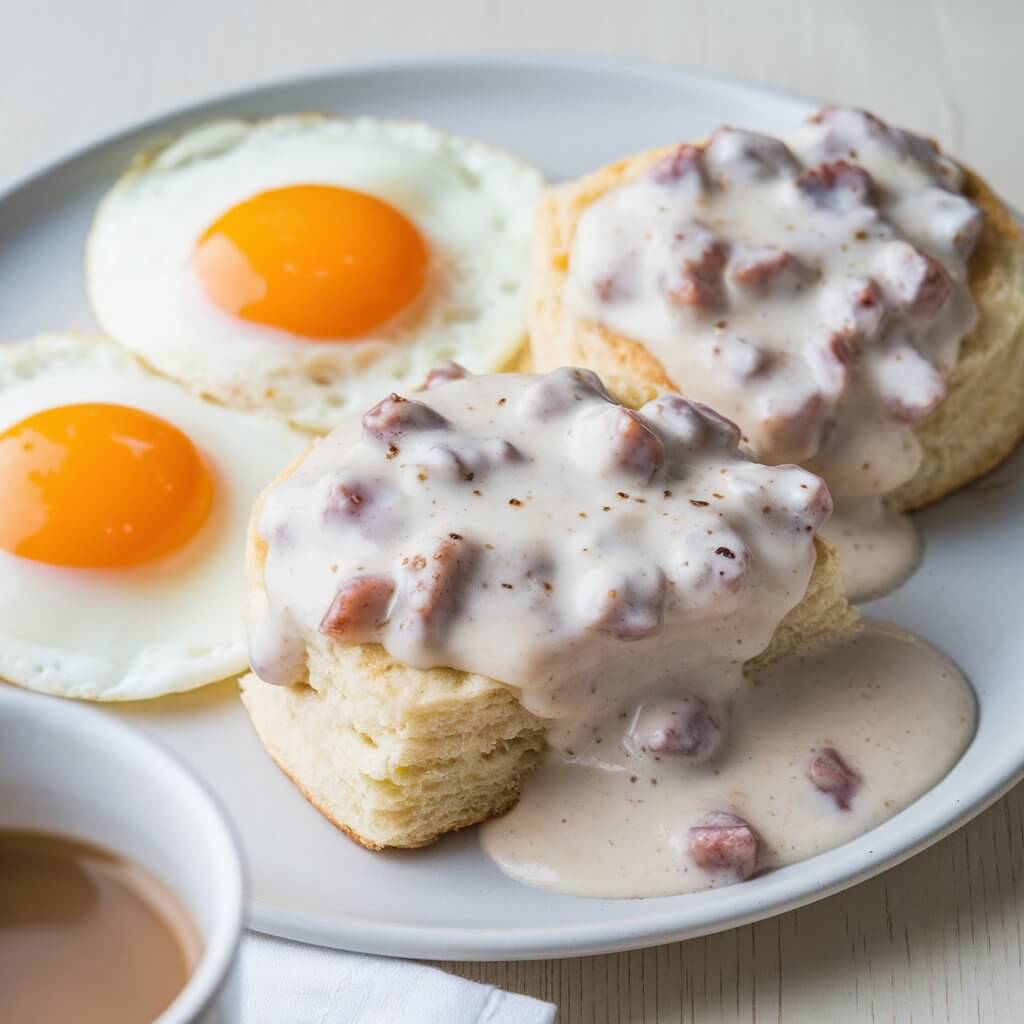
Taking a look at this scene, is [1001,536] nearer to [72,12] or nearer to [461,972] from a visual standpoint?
[461,972]

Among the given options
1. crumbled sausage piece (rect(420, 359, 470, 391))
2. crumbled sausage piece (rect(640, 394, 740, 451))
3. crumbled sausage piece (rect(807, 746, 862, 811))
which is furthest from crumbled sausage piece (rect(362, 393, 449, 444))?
crumbled sausage piece (rect(807, 746, 862, 811))

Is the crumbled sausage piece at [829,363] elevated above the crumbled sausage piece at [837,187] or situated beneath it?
situated beneath

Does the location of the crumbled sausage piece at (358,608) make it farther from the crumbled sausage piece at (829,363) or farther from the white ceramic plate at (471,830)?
the crumbled sausage piece at (829,363)

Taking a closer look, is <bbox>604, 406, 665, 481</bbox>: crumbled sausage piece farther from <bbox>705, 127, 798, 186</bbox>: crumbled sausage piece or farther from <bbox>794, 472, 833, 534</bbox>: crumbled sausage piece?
<bbox>705, 127, 798, 186</bbox>: crumbled sausage piece

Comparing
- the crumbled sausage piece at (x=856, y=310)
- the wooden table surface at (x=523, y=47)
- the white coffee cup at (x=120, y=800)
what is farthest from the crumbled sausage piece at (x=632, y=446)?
the wooden table surface at (x=523, y=47)

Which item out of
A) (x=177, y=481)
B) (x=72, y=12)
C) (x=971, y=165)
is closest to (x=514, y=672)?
(x=177, y=481)

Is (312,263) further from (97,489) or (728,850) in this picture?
(728,850)

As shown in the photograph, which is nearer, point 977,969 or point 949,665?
point 977,969
